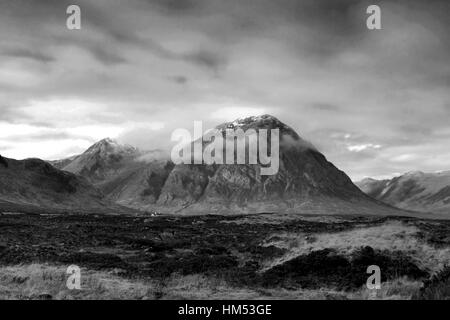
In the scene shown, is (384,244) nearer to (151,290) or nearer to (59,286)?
(151,290)

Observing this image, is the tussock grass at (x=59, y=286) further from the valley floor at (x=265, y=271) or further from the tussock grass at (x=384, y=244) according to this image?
the tussock grass at (x=384, y=244)

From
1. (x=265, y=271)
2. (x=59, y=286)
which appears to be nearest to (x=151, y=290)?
(x=59, y=286)

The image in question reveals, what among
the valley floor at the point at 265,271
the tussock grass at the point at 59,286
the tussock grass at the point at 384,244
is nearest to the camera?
the tussock grass at the point at 59,286

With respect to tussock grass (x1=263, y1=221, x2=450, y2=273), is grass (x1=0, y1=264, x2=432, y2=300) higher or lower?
lower

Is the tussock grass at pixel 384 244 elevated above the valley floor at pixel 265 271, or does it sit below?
above

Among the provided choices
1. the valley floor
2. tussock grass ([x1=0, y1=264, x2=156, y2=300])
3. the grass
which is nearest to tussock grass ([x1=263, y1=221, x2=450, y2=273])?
the valley floor

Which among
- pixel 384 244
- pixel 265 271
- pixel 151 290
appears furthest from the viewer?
pixel 384 244

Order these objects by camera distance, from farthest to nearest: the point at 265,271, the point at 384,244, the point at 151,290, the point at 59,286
→ 1. the point at 384,244
2. the point at 265,271
3. the point at 59,286
4. the point at 151,290

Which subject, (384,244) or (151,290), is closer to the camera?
(151,290)

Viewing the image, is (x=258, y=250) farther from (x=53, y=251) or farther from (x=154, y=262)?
(x=53, y=251)

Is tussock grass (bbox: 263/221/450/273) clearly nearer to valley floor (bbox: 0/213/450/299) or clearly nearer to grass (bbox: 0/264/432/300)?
valley floor (bbox: 0/213/450/299)

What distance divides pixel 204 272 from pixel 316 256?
6.58m

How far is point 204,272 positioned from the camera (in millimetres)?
26203

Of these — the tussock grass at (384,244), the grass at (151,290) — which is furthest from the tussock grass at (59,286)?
the tussock grass at (384,244)
